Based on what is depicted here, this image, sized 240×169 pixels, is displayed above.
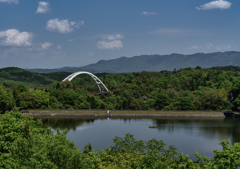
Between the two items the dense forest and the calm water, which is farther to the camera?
the dense forest

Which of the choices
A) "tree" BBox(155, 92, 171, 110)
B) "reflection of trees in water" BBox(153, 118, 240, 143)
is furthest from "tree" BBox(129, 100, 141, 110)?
"reflection of trees in water" BBox(153, 118, 240, 143)

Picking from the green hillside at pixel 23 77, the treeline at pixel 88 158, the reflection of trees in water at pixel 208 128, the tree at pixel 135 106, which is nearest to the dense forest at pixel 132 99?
the tree at pixel 135 106

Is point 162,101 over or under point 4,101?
under

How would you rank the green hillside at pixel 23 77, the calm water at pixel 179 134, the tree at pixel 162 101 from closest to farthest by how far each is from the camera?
the calm water at pixel 179 134
the tree at pixel 162 101
the green hillside at pixel 23 77

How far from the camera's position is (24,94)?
6306 cm

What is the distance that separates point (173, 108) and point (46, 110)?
2769 cm

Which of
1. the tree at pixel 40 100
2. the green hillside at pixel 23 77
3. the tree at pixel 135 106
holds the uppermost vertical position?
the green hillside at pixel 23 77

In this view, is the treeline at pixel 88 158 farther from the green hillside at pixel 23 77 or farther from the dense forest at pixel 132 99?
the green hillside at pixel 23 77

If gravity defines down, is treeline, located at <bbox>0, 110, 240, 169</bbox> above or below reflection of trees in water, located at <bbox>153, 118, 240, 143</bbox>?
above

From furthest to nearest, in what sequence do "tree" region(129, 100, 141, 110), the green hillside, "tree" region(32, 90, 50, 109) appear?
the green hillside, "tree" region(129, 100, 141, 110), "tree" region(32, 90, 50, 109)

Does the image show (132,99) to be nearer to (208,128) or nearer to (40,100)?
(40,100)

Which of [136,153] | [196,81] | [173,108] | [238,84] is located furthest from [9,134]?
[196,81]

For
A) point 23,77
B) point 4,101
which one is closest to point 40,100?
point 4,101

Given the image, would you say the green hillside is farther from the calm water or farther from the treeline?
the treeline
